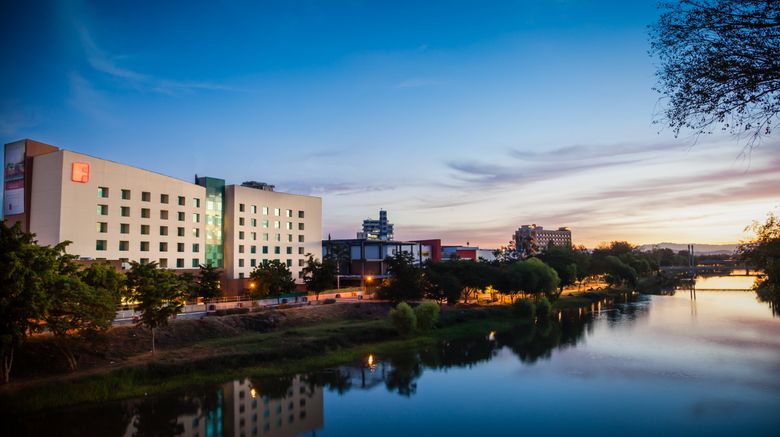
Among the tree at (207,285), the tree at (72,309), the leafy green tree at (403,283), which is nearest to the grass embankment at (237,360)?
the tree at (72,309)

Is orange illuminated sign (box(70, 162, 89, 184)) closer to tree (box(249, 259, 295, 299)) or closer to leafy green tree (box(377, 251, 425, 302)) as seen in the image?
tree (box(249, 259, 295, 299))

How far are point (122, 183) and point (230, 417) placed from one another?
48844 mm

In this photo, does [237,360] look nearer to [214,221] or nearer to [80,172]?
[80,172]

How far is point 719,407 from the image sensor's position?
3088 centimetres

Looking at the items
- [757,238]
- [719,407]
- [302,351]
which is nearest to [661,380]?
[719,407]

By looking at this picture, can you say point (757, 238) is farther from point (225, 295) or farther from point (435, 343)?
point (225, 295)

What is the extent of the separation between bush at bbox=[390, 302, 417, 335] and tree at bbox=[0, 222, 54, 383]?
113 ft

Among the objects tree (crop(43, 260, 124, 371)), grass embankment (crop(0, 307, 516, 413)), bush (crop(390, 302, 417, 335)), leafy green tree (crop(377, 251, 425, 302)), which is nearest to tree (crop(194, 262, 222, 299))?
grass embankment (crop(0, 307, 516, 413))

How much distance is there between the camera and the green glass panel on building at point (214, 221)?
8312 centimetres

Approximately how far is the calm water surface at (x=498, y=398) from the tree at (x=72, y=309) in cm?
553

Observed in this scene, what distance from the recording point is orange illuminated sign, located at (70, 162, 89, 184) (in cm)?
6309

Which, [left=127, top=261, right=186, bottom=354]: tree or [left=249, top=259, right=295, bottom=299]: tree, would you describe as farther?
[left=249, top=259, right=295, bottom=299]: tree

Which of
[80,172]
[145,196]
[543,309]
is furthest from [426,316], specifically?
[80,172]

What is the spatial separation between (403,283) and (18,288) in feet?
158
